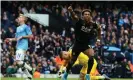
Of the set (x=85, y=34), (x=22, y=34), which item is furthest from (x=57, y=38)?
(x=85, y=34)

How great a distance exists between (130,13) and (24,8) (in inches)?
291

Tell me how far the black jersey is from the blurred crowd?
414 inches

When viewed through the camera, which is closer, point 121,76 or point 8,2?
point 121,76

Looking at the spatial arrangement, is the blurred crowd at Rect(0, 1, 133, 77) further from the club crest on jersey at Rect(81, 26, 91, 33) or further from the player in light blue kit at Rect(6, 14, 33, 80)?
the club crest on jersey at Rect(81, 26, 91, 33)

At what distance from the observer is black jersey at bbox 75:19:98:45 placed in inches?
571

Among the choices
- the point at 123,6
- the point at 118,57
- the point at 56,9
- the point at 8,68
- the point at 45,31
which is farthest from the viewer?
the point at 123,6

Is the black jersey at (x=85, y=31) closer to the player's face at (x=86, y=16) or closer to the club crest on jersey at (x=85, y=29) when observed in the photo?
the club crest on jersey at (x=85, y=29)

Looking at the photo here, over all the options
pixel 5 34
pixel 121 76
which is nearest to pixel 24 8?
pixel 5 34

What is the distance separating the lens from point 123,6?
37.1m

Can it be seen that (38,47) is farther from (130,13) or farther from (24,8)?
(130,13)

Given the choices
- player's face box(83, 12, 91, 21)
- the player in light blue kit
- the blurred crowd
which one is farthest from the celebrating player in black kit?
the blurred crowd

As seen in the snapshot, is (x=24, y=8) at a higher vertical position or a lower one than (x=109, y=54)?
higher

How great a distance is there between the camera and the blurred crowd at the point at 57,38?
2824cm

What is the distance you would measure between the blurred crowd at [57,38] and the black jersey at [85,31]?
34.5ft
